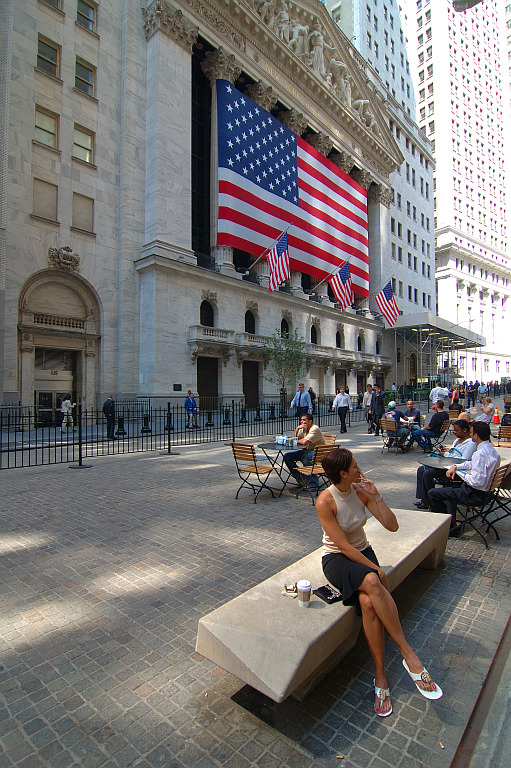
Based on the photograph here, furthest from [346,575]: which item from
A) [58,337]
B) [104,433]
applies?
[58,337]

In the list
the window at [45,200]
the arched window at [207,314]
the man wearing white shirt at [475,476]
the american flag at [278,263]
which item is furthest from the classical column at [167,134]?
the man wearing white shirt at [475,476]

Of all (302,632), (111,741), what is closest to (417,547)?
(302,632)

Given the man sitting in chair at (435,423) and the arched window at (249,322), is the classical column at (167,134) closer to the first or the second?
the arched window at (249,322)

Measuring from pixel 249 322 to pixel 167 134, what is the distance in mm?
13161

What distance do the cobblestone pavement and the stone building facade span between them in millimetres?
17409

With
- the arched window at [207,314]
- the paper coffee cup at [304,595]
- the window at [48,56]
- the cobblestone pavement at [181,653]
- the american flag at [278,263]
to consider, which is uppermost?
the window at [48,56]

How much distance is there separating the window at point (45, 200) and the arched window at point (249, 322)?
14.1 metres

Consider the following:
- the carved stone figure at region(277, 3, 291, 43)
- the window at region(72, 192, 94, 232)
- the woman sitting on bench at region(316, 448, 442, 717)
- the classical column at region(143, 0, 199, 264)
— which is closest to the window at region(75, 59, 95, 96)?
the classical column at region(143, 0, 199, 264)

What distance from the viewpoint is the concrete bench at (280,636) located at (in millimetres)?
2301

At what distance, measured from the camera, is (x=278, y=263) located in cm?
2572

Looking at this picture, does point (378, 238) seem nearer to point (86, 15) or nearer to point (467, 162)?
point (86, 15)

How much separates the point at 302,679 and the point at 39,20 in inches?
1192

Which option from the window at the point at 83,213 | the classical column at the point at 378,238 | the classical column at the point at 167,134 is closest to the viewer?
the window at the point at 83,213

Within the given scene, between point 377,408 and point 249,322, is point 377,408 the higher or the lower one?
the lower one
